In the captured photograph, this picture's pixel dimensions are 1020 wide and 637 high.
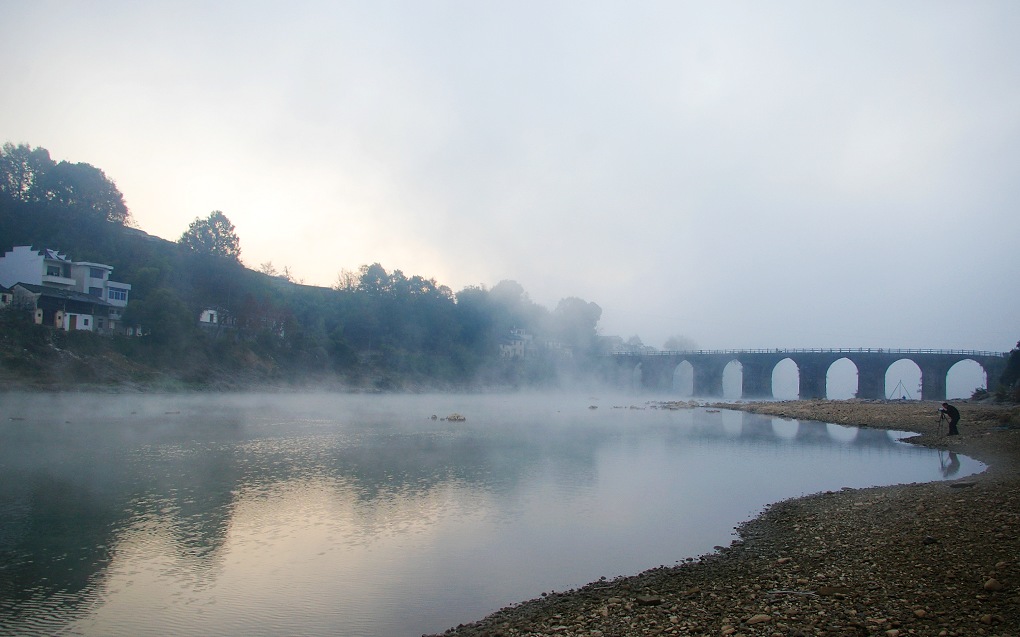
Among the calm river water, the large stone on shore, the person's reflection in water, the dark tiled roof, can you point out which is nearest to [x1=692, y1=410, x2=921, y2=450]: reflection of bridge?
the calm river water

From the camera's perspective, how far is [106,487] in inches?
697

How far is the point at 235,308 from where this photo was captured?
242 ft

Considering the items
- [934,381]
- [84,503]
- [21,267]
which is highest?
[21,267]

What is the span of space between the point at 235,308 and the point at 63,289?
1846cm

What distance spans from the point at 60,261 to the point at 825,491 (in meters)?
66.5

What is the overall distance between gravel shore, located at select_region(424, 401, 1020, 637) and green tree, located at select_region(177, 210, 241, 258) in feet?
253

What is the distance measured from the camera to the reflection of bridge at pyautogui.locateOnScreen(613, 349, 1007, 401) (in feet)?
267

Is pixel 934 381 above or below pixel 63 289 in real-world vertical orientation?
below

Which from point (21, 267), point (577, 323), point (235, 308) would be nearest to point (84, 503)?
point (21, 267)

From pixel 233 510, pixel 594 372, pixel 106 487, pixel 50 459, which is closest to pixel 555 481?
pixel 233 510

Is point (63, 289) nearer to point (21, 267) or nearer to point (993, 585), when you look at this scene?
Result: point (21, 267)

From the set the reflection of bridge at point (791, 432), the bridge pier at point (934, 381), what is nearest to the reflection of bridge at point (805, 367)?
the bridge pier at point (934, 381)

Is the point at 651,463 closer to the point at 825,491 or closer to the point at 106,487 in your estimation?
the point at 825,491

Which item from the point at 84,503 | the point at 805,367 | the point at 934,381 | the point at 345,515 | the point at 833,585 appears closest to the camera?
the point at 833,585
